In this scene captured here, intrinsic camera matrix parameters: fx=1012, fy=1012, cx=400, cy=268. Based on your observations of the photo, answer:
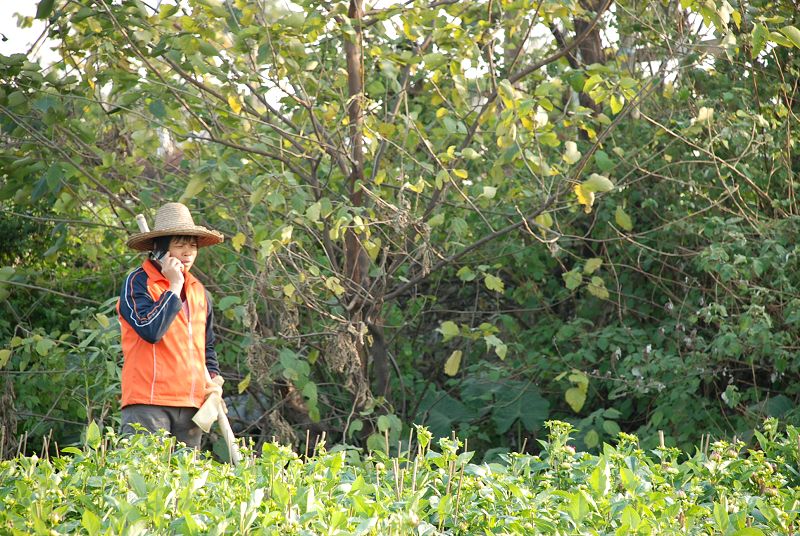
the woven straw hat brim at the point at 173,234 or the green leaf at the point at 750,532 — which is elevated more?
the woven straw hat brim at the point at 173,234

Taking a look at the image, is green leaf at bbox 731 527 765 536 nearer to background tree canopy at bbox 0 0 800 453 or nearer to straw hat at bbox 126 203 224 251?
background tree canopy at bbox 0 0 800 453

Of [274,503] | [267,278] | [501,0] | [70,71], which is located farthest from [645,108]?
[274,503]

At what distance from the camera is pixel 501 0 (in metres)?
5.10

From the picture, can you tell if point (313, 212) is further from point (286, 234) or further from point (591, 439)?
point (591, 439)

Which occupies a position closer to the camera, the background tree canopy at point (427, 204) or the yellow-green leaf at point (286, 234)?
the yellow-green leaf at point (286, 234)

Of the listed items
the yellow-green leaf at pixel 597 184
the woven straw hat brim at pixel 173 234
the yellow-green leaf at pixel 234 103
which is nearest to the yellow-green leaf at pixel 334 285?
the woven straw hat brim at pixel 173 234

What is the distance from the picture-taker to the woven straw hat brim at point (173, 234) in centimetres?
423

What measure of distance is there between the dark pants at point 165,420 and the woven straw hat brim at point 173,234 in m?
A: 0.72

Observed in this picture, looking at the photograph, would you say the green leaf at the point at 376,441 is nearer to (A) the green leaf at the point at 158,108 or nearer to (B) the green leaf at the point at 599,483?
(A) the green leaf at the point at 158,108

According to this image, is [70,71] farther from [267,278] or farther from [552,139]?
[552,139]

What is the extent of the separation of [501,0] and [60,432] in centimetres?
358

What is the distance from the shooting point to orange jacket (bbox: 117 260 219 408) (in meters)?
3.99

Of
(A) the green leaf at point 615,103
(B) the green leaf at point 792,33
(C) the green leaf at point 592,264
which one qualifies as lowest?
(C) the green leaf at point 592,264

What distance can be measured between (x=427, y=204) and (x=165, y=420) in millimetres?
2039
